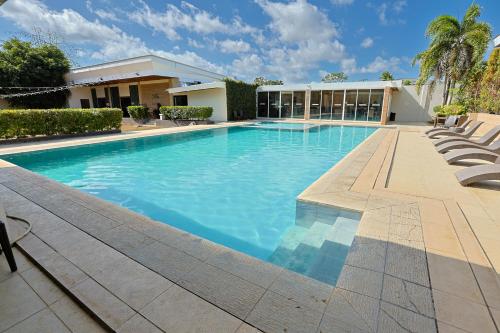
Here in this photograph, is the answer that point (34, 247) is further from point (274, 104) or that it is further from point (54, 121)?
point (274, 104)

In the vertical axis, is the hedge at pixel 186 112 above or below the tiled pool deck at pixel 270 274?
above

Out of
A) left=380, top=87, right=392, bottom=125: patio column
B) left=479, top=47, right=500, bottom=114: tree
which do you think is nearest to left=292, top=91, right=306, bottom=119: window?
left=380, top=87, right=392, bottom=125: patio column

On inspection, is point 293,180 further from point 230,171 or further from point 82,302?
point 82,302

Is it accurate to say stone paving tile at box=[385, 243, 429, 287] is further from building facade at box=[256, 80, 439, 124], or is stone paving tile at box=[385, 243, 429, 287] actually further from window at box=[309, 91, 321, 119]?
window at box=[309, 91, 321, 119]

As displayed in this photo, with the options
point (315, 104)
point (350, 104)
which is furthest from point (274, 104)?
point (350, 104)

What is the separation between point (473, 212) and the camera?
3424 mm

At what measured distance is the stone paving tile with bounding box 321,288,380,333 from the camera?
1.59 metres

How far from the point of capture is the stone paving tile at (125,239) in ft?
8.14

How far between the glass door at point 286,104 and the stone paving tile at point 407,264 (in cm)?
2037

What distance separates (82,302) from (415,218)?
3606 millimetres

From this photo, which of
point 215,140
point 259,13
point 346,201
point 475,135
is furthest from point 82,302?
point 259,13

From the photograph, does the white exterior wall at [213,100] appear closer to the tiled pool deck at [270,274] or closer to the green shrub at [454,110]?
the green shrub at [454,110]

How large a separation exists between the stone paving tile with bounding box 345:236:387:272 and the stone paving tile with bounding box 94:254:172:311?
1.66 meters

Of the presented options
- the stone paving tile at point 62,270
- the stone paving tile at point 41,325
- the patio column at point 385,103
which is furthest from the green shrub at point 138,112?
the stone paving tile at point 41,325
